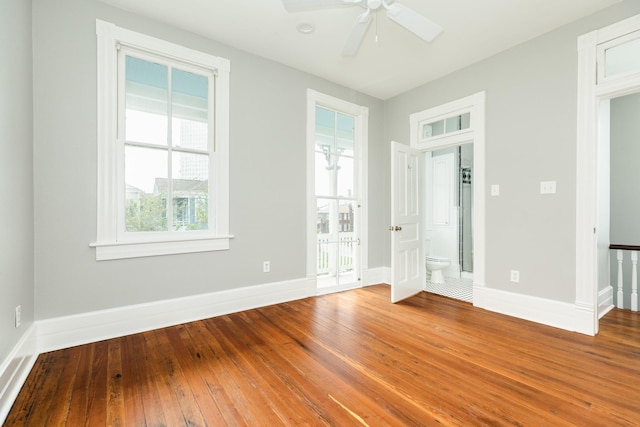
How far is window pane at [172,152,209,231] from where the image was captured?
2828 mm

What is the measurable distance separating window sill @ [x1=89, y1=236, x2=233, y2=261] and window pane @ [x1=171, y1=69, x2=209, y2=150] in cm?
95

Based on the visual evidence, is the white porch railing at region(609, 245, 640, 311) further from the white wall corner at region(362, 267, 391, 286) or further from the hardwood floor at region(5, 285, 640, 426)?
the white wall corner at region(362, 267, 391, 286)

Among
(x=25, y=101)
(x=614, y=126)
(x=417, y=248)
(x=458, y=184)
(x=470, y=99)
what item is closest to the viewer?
(x=25, y=101)

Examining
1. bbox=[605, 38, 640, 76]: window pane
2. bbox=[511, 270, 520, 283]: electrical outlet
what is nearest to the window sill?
bbox=[511, 270, 520, 283]: electrical outlet

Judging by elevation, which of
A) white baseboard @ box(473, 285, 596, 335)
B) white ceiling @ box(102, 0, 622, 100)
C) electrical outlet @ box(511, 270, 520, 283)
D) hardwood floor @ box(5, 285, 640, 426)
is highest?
white ceiling @ box(102, 0, 622, 100)

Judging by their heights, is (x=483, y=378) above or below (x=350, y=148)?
below

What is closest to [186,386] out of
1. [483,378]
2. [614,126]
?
[483,378]

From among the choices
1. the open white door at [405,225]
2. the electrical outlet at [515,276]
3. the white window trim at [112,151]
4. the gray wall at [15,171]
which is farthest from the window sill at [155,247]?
the electrical outlet at [515,276]

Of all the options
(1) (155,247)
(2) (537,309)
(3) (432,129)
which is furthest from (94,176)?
(2) (537,309)

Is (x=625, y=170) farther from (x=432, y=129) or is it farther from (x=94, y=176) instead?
(x=94, y=176)

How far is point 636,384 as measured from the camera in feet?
5.88

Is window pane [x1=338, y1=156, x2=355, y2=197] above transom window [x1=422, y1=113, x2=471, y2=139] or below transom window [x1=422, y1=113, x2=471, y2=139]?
below

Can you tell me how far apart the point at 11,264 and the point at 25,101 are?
1.13 meters

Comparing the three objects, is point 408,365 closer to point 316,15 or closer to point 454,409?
point 454,409
